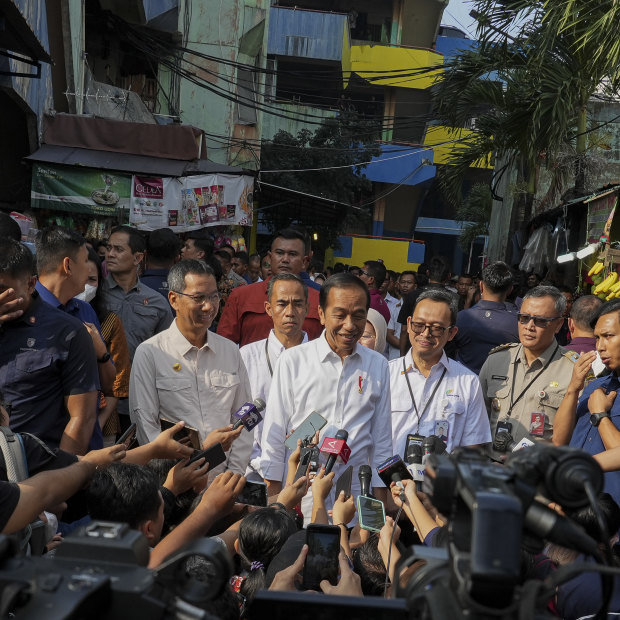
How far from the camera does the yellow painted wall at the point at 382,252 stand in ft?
97.8

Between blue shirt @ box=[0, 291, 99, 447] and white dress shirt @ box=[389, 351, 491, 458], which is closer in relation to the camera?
blue shirt @ box=[0, 291, 99, 447]

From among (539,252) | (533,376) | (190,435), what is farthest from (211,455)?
(539,252)

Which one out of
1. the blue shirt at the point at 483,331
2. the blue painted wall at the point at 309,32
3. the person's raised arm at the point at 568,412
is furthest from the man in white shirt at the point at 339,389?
the blue painted wall at the point at 309,32

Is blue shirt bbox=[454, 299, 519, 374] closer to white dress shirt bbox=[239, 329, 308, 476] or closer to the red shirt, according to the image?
the red shirt

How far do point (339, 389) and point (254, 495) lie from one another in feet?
2.27

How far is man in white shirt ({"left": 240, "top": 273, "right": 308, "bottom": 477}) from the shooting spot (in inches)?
177

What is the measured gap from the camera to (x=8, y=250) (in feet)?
10.2

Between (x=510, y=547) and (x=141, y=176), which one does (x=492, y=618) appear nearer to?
(x=510, y=547)

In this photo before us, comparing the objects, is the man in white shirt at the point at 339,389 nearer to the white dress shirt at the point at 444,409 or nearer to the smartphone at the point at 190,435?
the white dress shirt at the point at 444,409

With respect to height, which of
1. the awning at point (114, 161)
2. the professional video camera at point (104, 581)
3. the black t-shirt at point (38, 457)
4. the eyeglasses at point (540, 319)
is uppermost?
the awning at point (114, 161)

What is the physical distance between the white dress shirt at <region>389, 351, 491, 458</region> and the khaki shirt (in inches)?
23.4

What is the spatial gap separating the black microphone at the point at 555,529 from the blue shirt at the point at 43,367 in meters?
2.57

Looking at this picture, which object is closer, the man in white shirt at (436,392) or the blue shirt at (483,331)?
the man in white shirt at (436,392)

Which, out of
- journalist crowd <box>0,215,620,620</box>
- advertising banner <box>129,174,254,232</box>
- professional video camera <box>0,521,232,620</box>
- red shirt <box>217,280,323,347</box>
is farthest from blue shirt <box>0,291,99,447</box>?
advertising banner <box>129,174,254,232</box>
